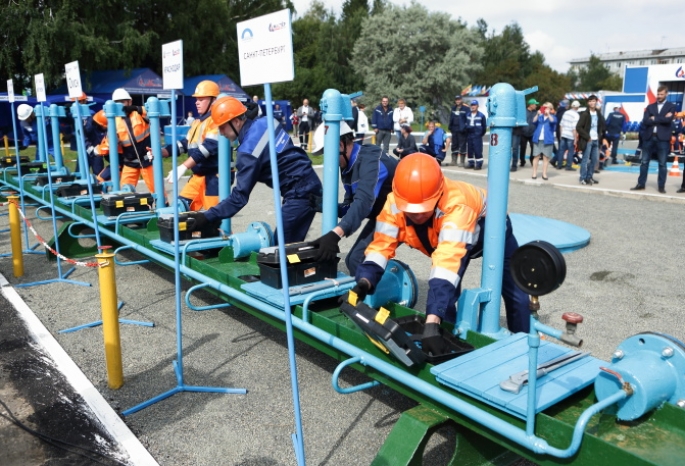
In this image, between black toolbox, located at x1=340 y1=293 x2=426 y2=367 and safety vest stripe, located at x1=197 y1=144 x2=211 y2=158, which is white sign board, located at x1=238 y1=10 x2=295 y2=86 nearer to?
black toolbox, located at x1=340 y1=293 x2=426 y2=367

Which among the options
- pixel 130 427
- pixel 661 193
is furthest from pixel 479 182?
pixel 130 427

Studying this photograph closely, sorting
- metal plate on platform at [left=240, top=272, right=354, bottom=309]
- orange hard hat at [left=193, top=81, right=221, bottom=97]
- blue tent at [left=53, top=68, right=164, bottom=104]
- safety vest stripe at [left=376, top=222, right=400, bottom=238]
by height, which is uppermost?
blue tent at [left=53, top=68, right=164, bottom=104]

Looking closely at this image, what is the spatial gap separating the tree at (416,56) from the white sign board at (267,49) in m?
45.8

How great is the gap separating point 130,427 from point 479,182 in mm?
11956

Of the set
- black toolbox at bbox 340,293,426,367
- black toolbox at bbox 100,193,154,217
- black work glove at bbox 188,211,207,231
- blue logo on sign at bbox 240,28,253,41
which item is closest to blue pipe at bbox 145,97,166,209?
black toolbox at bbox 100,193,154,217

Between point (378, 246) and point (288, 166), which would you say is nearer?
point (378, 246)

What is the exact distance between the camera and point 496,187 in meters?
3.61

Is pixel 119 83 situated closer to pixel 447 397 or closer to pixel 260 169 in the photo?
pixel 260 169

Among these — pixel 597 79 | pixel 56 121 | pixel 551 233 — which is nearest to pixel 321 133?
pixel 551 233

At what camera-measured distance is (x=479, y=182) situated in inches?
570

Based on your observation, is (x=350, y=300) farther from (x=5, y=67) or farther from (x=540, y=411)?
(x=5, y=67)

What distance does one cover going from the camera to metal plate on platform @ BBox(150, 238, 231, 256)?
5.64 meters

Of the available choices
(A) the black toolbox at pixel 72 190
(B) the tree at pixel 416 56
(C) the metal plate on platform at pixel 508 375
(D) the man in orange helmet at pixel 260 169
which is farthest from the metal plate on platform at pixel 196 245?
(B) the tree at pixel 416 56

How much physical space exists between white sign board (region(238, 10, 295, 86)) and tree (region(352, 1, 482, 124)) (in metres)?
45.8
